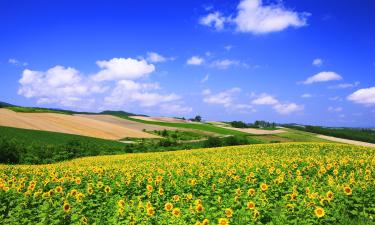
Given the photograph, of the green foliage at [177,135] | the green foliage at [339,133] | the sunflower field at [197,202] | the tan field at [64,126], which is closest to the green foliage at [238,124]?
the green foliage at [339,133]

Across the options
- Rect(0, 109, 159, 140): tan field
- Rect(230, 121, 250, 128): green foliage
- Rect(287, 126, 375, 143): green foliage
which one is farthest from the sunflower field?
Rect(230, 121, 250, 128): green foliage

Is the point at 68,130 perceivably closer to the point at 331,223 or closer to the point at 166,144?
the point at 166,144

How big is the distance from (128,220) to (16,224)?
278 cm

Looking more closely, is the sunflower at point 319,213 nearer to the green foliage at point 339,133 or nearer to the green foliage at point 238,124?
the green foliage at point 339,133

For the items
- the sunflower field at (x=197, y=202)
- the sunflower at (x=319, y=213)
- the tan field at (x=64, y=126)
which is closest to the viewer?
the sunflower at (x=319, y=213)

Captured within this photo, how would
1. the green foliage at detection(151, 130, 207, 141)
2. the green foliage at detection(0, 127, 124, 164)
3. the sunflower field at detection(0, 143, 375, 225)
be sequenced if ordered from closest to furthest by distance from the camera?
the sunflower field at detection(0, 143, 375, 225)
the green foliage at detection(0, 127, 124, 164)
the green foliage at detection(151, 130, 207, 141)

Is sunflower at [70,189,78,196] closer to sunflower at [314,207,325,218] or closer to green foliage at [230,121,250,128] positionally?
sunflower at [314,207,325,218]

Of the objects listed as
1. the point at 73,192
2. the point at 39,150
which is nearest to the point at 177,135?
the point at 39,150

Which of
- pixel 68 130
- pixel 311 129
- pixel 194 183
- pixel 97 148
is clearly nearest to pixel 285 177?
pixel 194 183

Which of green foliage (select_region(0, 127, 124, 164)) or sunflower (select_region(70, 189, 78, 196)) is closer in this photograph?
sunflower (select_region(70, 189, 78, 196))

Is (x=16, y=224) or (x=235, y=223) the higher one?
(x=235, y=223)

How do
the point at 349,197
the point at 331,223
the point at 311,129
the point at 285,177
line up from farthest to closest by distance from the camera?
the point at 311,129
the point at 285,177
the point at 349,197
the point at 331,223

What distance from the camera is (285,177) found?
12555mm

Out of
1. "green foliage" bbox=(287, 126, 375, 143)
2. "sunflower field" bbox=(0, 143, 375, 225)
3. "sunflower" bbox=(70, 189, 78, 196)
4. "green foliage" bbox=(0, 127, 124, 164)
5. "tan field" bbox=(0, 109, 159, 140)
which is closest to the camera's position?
"sunflower field" bbox=(0, 143, 375, 225)
